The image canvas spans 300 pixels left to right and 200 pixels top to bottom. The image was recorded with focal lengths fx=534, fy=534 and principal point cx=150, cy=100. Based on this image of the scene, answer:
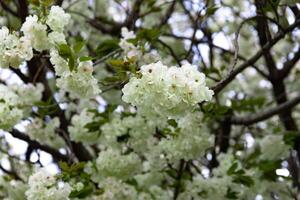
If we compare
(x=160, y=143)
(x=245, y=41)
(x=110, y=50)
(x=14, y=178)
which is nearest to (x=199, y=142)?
(x=160, y=143)

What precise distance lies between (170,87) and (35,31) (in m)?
0.68

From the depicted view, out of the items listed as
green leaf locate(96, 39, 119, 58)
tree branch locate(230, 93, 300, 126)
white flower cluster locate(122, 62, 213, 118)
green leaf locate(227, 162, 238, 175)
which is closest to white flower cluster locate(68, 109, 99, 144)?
green leaf locate(96, 39, 119, 58)

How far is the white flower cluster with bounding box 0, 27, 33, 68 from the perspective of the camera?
86.2 inches

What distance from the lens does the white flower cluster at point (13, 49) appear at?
7.18 ft

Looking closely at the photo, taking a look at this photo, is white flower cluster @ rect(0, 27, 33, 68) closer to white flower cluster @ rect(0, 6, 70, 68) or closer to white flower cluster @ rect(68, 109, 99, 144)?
white flower cluster @ rect(0, 6, 70, 68)

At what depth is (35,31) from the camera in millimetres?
2207

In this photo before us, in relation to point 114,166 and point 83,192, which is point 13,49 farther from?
point 114,166

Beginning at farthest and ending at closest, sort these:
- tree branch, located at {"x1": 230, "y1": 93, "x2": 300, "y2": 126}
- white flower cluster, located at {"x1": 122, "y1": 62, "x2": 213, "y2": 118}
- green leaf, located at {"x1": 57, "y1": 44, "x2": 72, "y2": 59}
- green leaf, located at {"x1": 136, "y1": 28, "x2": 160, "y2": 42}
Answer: tree branch, located at {"x1": 230, "y1": 93, "x2": 300, "y2": 126} < green leaf, located at {"x1": 136, "y1": 28, "x2": 160, "y2": 42} < green leaf, located at {"x1": 57, "y1": 44, "x2": 72, "y2": 59} < white flower cluster, located at {"x1": 122, "y1": 62, "x2": 213, "y2": 118}

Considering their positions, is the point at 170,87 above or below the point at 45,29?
below

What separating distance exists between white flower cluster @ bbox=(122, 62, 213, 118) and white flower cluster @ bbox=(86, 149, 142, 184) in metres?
1.19

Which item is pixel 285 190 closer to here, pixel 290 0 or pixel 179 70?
pixel 290 0

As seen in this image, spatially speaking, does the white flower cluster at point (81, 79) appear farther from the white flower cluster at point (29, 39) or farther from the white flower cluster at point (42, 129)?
the white flower cluster at point (42, 129)

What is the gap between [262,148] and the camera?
12.6ft

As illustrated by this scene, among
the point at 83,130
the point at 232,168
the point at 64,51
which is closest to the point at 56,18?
the point at 64,51
